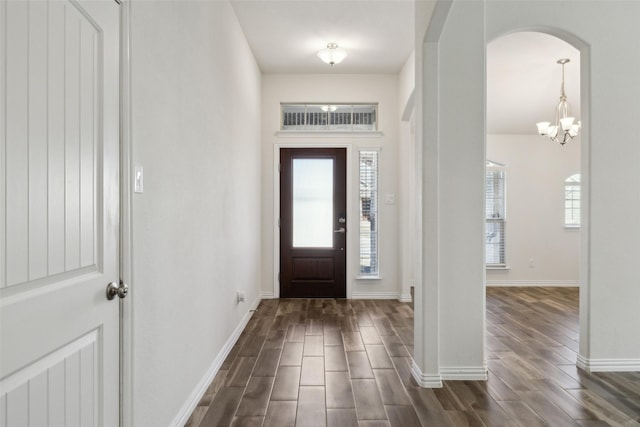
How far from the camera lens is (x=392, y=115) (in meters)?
4.90

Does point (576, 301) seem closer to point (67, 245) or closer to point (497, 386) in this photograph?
point (497, 386)

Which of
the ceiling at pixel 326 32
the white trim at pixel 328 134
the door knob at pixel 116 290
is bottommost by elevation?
the door knob at pixel 116 290

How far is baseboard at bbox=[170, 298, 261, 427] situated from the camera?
196 cm

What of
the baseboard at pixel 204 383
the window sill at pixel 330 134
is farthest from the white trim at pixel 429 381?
the window sill at pixel 330 134

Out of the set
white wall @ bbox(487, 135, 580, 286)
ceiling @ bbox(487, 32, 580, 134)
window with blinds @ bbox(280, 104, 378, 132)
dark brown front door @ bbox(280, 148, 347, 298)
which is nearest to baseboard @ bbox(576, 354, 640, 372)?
dark brown front door @ bbox(280, 148, 347, 298)

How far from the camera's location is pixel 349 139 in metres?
4.91

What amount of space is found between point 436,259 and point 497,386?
0.92 meters

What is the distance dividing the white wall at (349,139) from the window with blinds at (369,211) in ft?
0.26

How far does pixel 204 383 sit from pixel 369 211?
316 cm

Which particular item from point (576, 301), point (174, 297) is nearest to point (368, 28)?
point (174, 297)

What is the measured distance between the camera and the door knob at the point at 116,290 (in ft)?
4.34

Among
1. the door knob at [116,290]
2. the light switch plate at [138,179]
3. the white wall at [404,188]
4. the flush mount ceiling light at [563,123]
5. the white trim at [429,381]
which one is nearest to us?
the door knob at [116,290]

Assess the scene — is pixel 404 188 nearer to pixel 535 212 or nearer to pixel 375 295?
pixel 375 295

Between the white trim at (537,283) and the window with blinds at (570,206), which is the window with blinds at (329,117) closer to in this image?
the white trim at (537,283)
